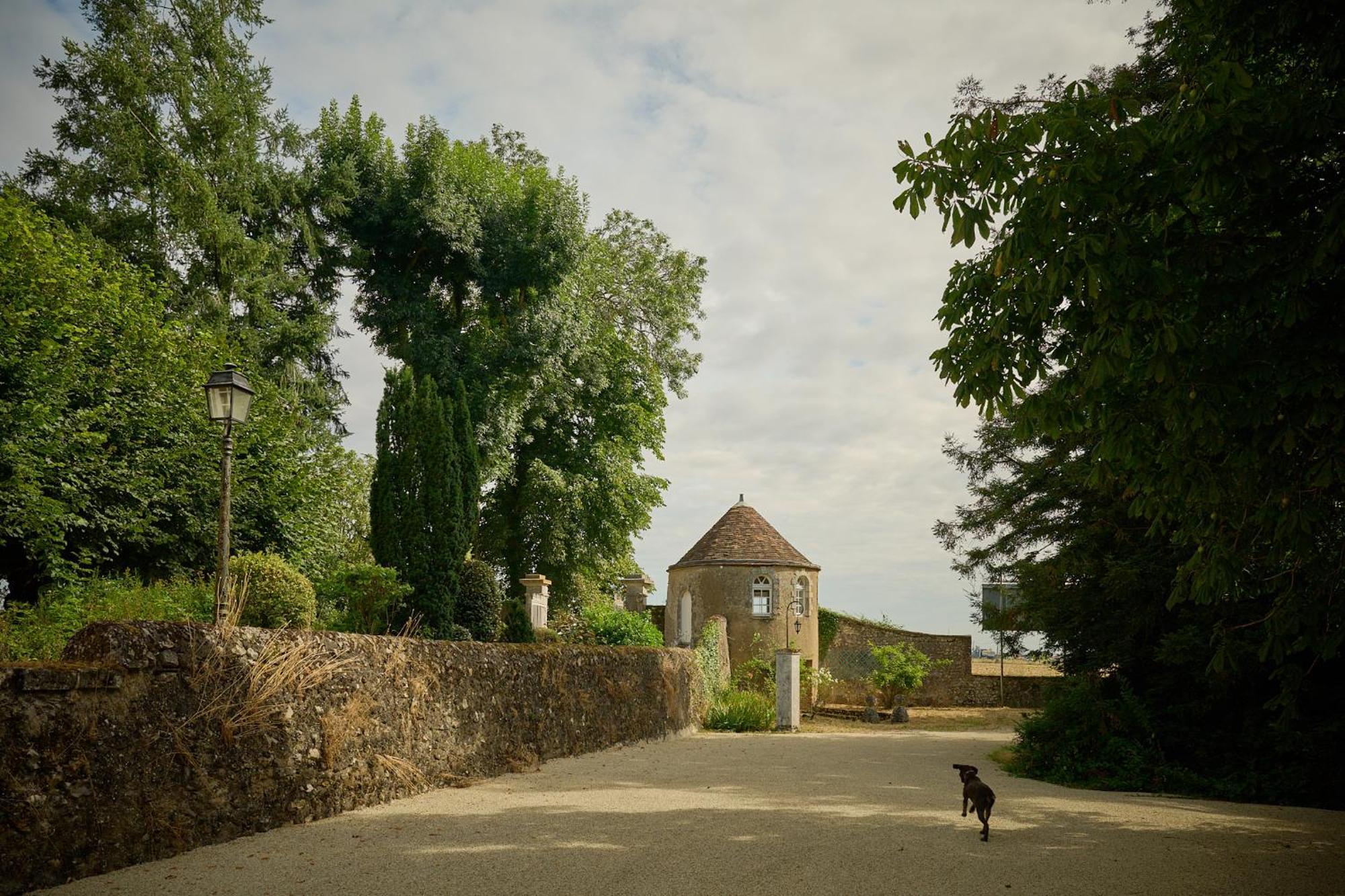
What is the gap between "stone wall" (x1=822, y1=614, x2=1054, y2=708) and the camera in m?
28.5

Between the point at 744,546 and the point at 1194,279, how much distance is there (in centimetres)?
2128

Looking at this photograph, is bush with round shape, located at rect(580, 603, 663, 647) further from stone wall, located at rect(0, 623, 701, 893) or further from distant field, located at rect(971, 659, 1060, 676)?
distant field, located at rect(971, 659, 1060, 676)

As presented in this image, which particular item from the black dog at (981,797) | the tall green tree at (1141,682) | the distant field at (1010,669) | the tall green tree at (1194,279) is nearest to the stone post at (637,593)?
the distant field at (1010,669)

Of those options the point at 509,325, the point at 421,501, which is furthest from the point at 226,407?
the point at 509,325

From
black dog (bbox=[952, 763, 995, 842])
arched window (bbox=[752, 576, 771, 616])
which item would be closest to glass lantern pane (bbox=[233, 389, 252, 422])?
black dog (bbox=[952, 763, 995, 842])

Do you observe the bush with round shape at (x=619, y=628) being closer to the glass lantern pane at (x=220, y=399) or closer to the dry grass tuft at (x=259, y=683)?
the glass lantern pane at (x=220, y=399)

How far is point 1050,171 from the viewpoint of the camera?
533 cm

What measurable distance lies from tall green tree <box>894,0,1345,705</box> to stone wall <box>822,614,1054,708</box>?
74.3ft

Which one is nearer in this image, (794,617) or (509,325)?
(509,325)

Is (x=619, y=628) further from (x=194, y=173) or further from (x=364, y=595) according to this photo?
(x=194, y=173)

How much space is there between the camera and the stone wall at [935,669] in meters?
28.5

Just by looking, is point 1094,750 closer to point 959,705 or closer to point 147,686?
point 147,686

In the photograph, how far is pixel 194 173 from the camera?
797 inches

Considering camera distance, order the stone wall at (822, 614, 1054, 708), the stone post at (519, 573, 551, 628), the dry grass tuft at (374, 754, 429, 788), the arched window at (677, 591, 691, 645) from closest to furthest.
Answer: the dry grass tuft at (374, 754, 429, 788), the stone post at (519, 573, 551, 628), the arched window at (677, 591, 691, 645), the stone wall at (822, 614, 1054, 708)
